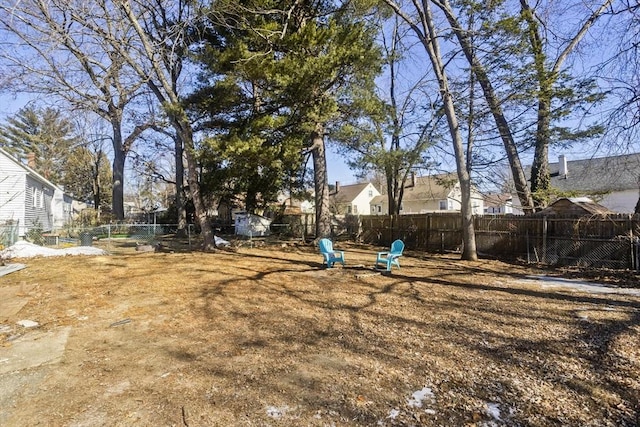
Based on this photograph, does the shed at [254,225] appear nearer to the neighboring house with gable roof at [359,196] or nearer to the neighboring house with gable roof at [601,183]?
the neighboring house with gable roof at [601,183]

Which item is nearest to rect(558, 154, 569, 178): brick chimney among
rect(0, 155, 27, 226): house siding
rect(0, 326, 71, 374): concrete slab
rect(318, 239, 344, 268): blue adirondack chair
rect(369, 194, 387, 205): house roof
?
rect(369, 194, 387, 205): house roof

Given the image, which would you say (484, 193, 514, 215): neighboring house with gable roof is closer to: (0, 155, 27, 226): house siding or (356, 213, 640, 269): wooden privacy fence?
(356, 213, 640, 269): wooden privacy fence

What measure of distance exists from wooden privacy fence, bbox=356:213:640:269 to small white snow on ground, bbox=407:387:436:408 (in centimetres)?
927

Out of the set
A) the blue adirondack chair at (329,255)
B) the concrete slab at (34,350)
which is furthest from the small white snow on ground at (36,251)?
the blue adirondack chair at (329,255)

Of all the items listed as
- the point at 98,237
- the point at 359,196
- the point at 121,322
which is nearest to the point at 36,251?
the point at 98,237

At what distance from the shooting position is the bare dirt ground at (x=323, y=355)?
9.41 feet

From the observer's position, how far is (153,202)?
51.8m

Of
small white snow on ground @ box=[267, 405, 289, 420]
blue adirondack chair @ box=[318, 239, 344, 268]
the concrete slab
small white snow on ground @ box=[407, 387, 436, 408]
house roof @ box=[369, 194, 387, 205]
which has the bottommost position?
small white snow on ground @ box=[407, 387, 436, 408]

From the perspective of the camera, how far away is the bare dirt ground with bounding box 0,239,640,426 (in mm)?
2867

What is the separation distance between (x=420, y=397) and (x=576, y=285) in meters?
6.68

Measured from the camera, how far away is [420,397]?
3.09 metres

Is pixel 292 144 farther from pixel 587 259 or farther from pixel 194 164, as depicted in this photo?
pixel 587 259

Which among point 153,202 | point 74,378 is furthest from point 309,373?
point 153,202

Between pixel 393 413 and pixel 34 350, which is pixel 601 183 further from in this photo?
pixel 34 350
